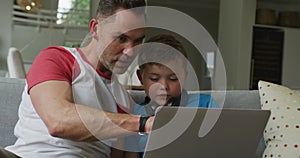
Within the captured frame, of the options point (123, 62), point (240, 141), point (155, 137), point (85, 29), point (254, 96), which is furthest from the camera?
point (85, 29)

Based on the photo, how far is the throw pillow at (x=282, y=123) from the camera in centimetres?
133

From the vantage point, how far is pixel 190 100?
1.40m

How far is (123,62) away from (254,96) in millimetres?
580

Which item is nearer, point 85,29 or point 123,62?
point 123,62

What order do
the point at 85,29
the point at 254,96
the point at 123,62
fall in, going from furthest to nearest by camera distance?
the point at 85,29
the point at 254,96
the point at 123,62

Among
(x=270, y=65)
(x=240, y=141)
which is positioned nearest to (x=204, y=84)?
(x=270, y=65)

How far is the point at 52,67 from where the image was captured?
43.6 inches

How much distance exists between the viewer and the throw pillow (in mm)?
1332

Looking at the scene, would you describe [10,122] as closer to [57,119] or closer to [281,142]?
[57,119]

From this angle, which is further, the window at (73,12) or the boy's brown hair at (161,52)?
the window at (73,12)

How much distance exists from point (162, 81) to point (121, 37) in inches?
9.7

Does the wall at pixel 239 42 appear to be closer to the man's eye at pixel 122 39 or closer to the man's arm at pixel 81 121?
the man's eye at pixel 122 39

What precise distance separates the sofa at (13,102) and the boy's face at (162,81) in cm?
19

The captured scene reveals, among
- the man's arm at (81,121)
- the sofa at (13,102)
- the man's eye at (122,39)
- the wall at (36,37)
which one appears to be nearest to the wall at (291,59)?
the wall at (36,37)
